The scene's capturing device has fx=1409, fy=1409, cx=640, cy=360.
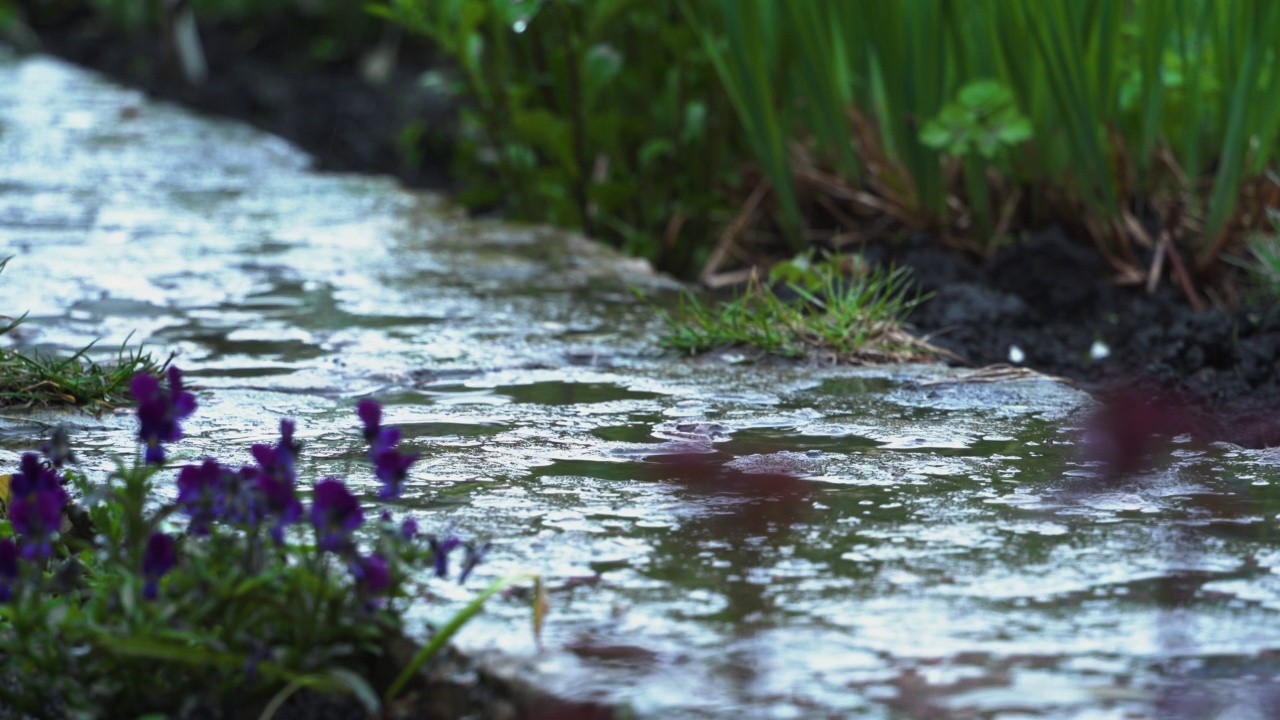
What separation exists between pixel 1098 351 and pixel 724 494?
4.91 feet

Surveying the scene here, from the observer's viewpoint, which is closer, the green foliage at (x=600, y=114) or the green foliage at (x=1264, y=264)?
the green foliage at (x=1264, y=264)

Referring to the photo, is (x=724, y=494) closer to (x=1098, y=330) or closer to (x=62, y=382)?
(x=62, y=382)

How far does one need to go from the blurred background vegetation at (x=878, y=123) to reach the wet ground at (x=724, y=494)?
0.61m

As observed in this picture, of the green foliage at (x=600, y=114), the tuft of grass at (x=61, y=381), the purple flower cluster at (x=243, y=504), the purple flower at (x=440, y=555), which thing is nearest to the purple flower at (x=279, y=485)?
the purple flower cluster at (x=243, y=504)

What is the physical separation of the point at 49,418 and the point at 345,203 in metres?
2.55

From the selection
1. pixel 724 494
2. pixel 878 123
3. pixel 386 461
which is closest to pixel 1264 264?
pixel 878 123

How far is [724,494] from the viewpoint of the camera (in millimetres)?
1651

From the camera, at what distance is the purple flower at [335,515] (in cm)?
125

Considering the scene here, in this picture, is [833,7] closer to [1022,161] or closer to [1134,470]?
[1022,161]

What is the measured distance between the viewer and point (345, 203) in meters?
4.57

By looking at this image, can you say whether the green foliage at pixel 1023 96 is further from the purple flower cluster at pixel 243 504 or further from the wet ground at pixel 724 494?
the purple flower cluster at pixel 243 504

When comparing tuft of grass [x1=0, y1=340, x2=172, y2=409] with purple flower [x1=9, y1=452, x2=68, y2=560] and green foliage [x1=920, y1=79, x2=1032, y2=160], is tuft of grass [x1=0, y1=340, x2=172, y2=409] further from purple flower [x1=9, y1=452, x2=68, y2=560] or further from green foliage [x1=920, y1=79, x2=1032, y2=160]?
green foliage [x1=920, y1=79, x2=1032, y2=160]

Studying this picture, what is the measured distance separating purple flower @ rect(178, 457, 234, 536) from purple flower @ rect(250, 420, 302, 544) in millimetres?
38

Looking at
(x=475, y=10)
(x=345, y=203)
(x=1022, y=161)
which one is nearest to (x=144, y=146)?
(x=345, y=203)
